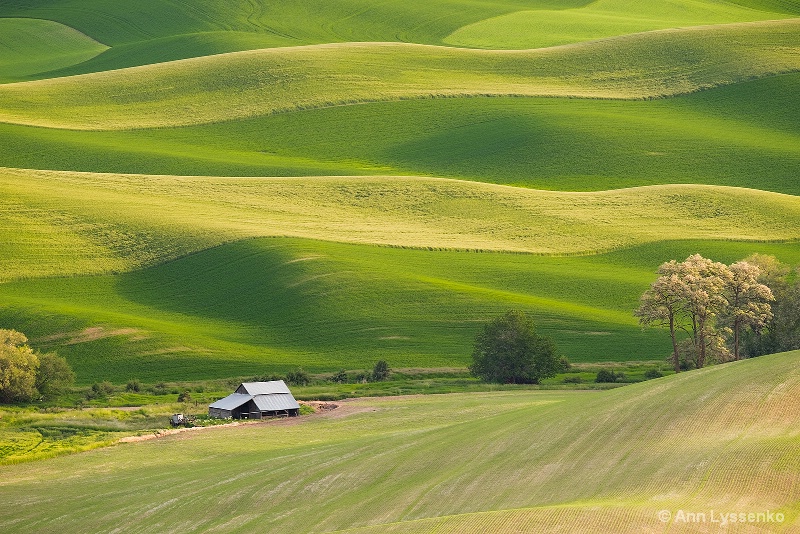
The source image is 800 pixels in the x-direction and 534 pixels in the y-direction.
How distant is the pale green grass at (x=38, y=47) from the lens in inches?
5497

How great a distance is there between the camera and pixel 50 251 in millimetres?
65938

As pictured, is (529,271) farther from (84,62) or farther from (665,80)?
(84,62)

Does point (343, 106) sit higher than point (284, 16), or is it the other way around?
point (284, 16)

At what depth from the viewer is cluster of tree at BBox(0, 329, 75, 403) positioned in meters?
46.5

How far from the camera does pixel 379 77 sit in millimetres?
108562

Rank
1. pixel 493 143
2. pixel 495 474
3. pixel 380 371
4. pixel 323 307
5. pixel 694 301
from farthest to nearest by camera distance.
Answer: pixel 493 143 → pixel 323 307 → pixel 380 371 → pixel 694 301 → pixel 495 474

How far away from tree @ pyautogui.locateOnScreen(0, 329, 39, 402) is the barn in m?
7.96

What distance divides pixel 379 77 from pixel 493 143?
18130 millimetres

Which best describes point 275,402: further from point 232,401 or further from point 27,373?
point 27,373

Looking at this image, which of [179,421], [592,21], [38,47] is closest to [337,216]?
[179,421]

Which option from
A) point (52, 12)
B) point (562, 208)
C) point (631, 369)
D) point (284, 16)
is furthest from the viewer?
point (52, 12)

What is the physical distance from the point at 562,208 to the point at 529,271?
13129 millimetres

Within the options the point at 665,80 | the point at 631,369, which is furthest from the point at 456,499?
the point at 665,80

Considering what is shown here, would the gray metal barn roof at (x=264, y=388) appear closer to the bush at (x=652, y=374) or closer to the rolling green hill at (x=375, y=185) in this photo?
the rolling green hill at (x=375, y=185)
